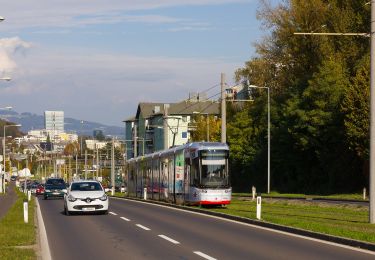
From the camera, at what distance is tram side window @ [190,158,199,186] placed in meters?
40.4

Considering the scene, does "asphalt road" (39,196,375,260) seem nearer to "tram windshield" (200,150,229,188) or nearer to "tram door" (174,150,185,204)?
"tram windshield" (200,150,229,188)

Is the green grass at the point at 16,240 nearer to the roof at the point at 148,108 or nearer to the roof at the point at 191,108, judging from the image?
the roof at the point at 191,108

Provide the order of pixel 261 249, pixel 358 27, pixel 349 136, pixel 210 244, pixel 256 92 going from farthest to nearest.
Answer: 1. pixel 256 92
2. pixel 358 27
3. pixel 349 136
4. pixel 210 244
5. pixel 261 249

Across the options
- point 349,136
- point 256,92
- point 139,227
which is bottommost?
point 139,227

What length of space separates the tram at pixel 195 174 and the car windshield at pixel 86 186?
6090 millimetres

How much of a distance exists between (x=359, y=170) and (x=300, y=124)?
6.75 m

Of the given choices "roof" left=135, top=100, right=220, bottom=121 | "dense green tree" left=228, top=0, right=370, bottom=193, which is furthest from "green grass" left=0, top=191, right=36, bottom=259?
"roof" left=135, top=100, right=220, bottom=121

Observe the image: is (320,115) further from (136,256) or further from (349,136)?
(136,256)

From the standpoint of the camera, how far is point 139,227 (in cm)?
2633

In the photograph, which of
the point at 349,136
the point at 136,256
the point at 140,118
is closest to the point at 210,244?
the point at 136,256

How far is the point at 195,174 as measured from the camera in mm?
40594

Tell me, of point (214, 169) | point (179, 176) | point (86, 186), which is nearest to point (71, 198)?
Answer: point (86, 186)

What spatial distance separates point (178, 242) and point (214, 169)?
65.7 feet

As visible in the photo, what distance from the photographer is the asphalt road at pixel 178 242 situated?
17.0 m
